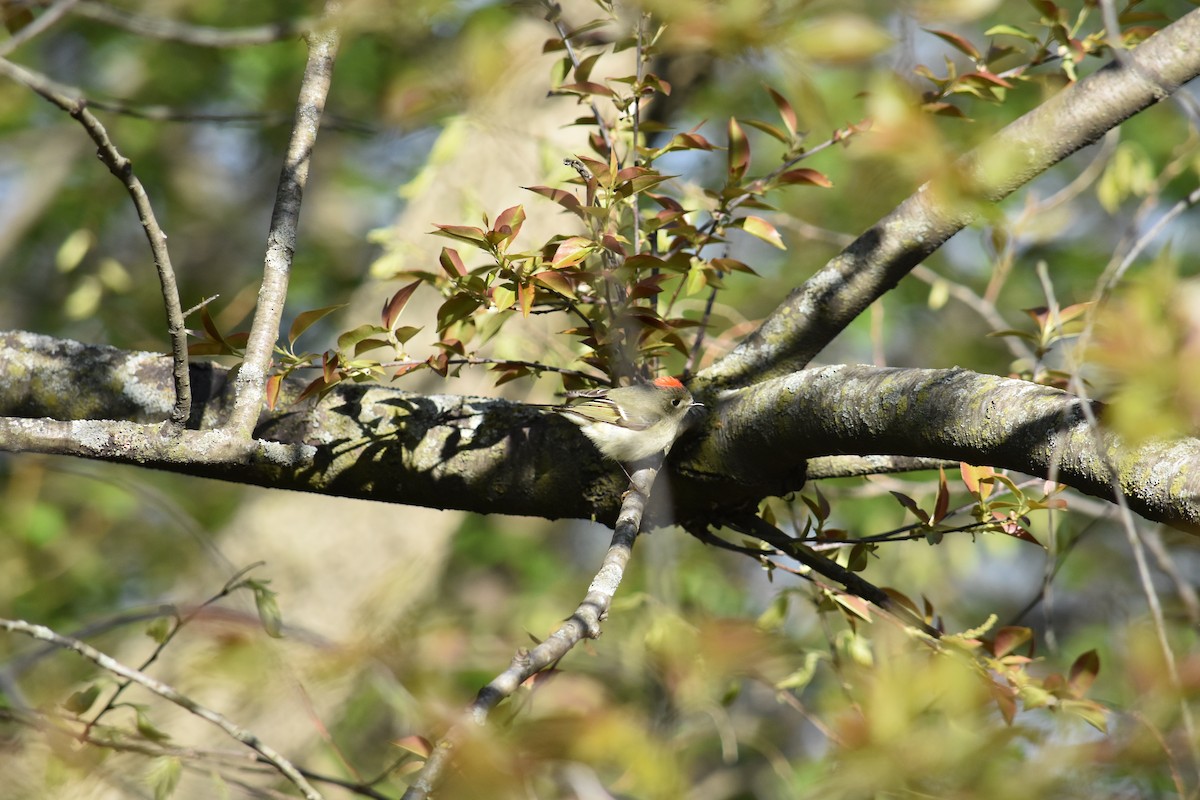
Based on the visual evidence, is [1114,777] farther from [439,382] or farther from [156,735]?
[439,382]

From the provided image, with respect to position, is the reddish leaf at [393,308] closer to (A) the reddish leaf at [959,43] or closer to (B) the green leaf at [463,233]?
(B) the green leaf at [463,233]

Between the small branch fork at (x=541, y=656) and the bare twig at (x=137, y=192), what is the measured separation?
3.08ft

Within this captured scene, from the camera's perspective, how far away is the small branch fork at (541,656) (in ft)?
3.88

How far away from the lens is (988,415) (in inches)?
69.4

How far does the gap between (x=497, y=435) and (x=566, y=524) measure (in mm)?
6736

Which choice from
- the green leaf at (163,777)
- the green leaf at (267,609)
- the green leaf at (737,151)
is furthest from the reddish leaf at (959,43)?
the green leaf at (163,777)

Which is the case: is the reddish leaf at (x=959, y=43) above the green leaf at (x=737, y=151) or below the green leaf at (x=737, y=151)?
above

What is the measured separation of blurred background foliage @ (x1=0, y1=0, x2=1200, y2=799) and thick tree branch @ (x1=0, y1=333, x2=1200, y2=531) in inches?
8.4

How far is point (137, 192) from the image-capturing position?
1718 millimetres

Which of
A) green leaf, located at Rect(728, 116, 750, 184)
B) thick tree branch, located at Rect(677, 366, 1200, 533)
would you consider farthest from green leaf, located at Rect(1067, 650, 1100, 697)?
green leaf, located at Rect(728, 116, 750, 184)

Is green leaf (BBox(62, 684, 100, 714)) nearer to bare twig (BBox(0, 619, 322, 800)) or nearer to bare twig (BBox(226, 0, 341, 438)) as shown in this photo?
bare twig (BBox(0, 619, 322, 800))

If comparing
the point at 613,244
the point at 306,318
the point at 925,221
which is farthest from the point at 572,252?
the point at 925,221

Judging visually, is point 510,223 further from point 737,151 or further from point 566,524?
point 566,524

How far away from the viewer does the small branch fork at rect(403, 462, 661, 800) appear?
3.88ft
